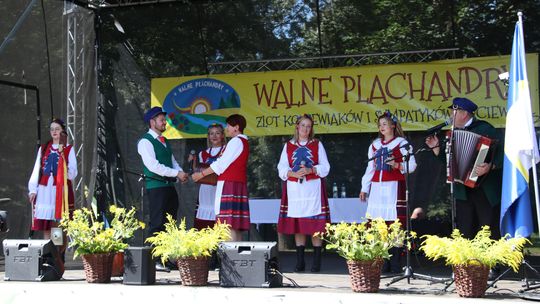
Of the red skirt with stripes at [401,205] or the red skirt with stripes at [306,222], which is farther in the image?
the red skirt with stripes at [306,222]

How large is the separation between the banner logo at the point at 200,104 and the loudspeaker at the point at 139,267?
11.7 feet

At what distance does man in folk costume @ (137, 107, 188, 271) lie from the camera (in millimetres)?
6859

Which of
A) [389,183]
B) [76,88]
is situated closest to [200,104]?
[76,88]

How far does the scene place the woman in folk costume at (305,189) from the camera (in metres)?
7.00

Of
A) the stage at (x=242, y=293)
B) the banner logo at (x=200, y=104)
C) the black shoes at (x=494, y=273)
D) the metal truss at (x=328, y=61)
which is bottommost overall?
the stage at (x=242, y=293)

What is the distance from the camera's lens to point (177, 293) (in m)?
5.27

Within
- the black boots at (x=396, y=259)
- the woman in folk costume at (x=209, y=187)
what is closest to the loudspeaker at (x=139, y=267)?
the woman in folk costume at (x=209, y=187)

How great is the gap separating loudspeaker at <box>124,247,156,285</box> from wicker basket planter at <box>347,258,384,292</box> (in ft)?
5.45

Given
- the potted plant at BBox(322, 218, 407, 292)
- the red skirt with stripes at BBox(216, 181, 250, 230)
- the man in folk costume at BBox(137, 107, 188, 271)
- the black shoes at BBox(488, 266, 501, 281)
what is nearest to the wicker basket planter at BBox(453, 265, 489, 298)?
the potted plant at BBox(322, 218, 407, 292)

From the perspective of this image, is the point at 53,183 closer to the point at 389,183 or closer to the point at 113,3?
the point at 113,3

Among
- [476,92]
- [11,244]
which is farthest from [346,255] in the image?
[476,92]

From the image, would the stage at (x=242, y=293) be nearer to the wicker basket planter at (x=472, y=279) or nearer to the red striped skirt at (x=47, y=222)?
the wicker basket planter at (x=472, y=279)

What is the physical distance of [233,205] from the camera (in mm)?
6852

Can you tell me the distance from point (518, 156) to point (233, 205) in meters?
2.71
